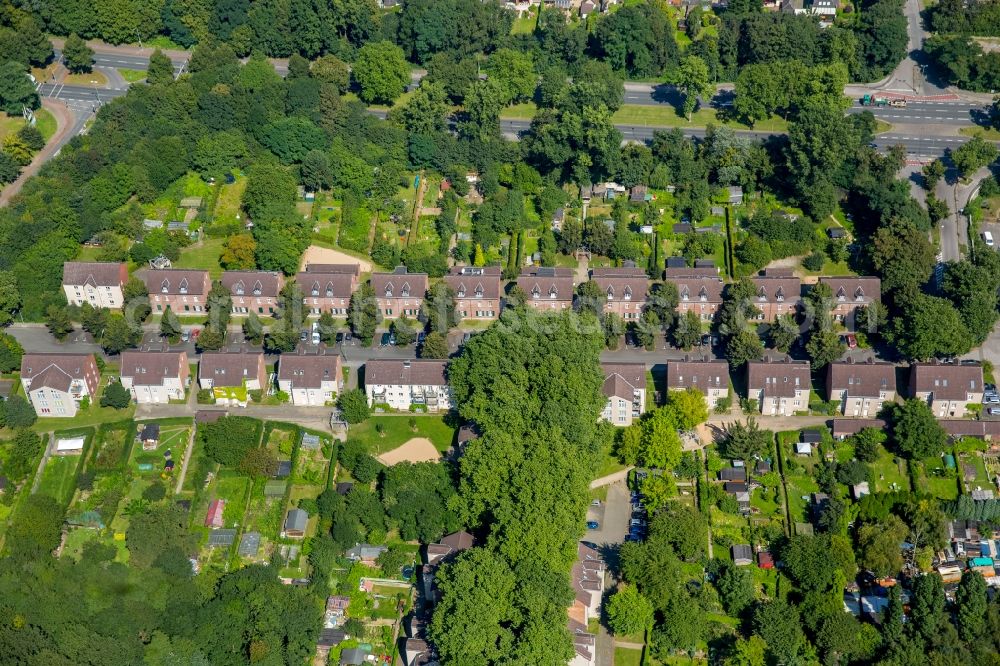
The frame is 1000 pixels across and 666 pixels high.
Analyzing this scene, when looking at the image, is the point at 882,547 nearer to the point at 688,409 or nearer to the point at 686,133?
the point at 688,409

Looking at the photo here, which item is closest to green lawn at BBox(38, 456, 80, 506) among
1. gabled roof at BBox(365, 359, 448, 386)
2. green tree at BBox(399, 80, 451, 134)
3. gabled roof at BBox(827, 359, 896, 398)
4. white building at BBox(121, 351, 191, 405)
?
white building at BBox(121, 351, 191, 405)

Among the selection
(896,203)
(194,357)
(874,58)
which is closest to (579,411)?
(194,357)

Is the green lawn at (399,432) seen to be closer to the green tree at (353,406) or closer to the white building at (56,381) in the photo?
the green tree at (353,406)

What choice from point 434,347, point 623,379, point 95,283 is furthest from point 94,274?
point 623,379

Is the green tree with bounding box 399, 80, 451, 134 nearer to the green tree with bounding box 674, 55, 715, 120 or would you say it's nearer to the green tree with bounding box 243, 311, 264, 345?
the green tree with bounding box 674, 55, 715, 120

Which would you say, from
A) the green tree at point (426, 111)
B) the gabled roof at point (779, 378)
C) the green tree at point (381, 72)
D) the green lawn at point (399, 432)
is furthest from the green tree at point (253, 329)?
the gabled roof at point (779, 378)

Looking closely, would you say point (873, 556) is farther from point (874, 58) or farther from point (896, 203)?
point (874, 58)
